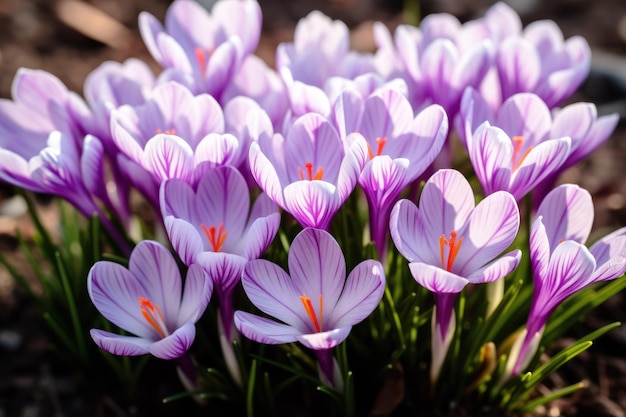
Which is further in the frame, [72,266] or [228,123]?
[72,266]

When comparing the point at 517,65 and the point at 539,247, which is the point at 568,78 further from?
the point at 539,247

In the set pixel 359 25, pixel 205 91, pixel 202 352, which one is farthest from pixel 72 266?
pixel 359 25

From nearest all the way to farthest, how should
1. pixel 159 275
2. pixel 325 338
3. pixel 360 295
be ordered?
pixel 325 338, pixel 360 295, pixel 159 275

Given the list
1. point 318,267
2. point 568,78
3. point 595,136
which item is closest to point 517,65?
point 568,78

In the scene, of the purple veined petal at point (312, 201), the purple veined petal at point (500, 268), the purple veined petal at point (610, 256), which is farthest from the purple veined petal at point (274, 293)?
the purple veined petal at point (610, 256)

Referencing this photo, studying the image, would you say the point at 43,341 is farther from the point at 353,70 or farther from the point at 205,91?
the point at 353,70

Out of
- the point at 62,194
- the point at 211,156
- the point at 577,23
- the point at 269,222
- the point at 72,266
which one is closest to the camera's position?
the point at 269,222
